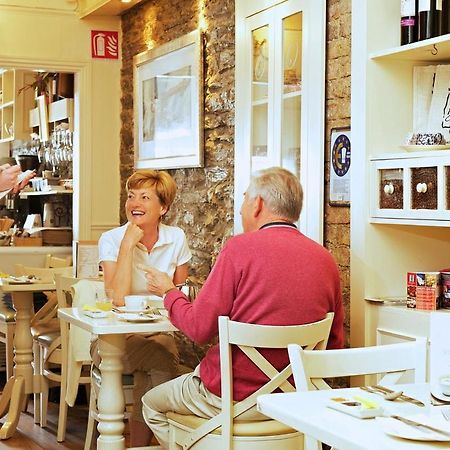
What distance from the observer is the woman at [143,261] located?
4.42 m

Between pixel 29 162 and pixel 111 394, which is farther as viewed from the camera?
pixel 29 162

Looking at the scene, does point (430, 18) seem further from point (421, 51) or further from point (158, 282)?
point (158, 282)

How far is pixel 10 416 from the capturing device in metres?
5.36

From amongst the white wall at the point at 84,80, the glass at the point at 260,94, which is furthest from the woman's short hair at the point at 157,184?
the white wall at the point at 84,80

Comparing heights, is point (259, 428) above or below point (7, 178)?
below

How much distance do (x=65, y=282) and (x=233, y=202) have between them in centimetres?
120

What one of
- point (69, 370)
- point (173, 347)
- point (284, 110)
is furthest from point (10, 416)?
point (284, 110)

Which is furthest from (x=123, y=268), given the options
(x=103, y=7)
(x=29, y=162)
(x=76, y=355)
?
(x=29, y=162)

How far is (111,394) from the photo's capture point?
12.8 ft

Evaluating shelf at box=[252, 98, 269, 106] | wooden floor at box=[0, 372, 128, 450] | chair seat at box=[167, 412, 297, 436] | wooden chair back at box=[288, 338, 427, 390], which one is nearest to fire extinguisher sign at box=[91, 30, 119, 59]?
shelf at box=[252, 98, 269, 106]

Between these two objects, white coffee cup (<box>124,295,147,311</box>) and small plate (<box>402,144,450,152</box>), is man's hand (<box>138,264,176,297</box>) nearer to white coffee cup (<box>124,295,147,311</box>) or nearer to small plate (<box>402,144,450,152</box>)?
white coffee cup (<box>124,295,147,311</box>)

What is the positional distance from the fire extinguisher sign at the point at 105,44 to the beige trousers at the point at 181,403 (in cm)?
440

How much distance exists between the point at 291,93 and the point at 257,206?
4.66 feet

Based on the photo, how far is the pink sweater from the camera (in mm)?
3258
